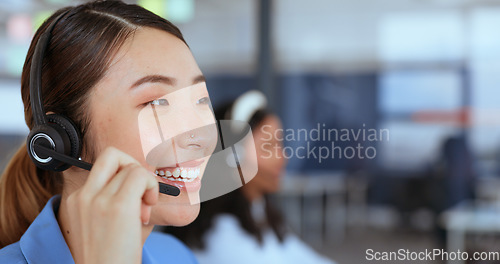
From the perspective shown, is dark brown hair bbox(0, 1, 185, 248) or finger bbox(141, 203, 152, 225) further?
dark brown hair bbox(0, 1, 185, 248)

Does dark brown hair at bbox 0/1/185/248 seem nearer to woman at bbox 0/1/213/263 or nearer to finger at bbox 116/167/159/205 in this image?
woman at bbox 0/1/213/263

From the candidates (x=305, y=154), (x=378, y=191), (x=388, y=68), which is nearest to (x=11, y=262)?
(x=305, y=154)

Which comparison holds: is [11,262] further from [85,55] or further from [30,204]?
[85,55]

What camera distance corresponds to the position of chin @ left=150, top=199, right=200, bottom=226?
64cm

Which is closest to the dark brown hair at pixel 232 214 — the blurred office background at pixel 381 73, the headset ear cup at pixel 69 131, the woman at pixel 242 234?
the woman at pixel 242 234

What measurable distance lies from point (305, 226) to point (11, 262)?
8.02 feet

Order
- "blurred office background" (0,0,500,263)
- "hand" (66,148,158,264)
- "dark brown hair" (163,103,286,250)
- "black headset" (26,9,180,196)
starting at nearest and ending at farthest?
"hand" (66,148,158,264) < "black headset" (26,9,180,196) < "dark brown hair" (163,103,286,250) < "blurred office background" (0,0,500,263)

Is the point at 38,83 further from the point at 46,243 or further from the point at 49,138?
the point at 46,243

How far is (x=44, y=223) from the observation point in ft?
2.29

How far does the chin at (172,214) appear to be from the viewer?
64cm

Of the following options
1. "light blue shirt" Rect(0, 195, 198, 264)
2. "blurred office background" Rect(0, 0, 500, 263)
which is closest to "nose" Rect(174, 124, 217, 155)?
"light blue shirt" Rect(0, 195, 198, 264)

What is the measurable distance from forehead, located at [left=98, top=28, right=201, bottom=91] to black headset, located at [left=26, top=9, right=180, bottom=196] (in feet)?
0.25

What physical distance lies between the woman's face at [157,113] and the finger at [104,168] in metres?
0.09

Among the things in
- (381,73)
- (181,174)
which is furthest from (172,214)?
(381,73)
